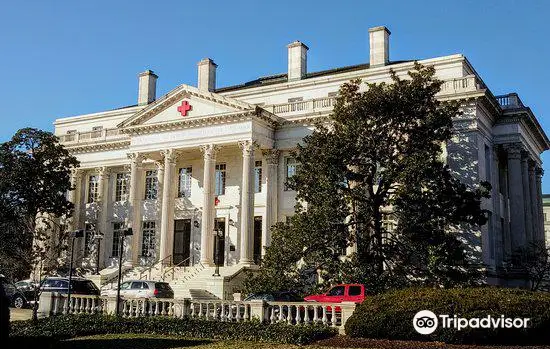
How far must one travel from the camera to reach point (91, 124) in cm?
5219

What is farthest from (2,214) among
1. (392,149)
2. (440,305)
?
(440,305)

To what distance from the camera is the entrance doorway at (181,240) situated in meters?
41.8

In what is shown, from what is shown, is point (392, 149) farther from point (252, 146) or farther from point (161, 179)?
point (161, 179)

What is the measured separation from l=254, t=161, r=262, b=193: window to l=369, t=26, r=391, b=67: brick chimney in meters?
9.87

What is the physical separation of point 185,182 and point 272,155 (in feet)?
23.8

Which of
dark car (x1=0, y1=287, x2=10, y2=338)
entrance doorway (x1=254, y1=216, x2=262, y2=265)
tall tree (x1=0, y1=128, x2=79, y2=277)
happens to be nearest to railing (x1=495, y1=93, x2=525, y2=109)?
entrance doorway (x1=254, y1=216, x2=262, y2=265)

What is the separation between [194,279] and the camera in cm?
3534

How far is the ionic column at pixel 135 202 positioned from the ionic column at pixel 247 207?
8043 millimetres

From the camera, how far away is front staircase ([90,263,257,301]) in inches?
1303

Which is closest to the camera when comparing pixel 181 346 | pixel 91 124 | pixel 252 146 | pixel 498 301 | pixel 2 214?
pixel 498 301

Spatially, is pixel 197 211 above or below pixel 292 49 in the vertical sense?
below

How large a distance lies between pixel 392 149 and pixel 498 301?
13.2 meters

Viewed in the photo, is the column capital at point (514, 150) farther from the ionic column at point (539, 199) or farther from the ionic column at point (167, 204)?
the ionic column at point (167, 204)

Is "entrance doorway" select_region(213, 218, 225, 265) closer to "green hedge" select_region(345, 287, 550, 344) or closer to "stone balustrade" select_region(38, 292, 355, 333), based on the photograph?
"stone balustrade" select_region(38, 292, 355, 333)
